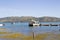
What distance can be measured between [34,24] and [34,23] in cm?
146

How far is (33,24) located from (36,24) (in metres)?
2.07

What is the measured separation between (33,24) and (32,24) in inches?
57.8

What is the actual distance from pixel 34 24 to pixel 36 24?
151 cm

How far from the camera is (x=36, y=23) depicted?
11256 centimetres

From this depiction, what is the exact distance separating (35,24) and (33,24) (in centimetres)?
136

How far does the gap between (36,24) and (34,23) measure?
1.65m

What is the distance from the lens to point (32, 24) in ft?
367

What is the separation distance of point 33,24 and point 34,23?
4.56ft

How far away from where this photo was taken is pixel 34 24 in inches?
4336

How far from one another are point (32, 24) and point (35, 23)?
2.18 m

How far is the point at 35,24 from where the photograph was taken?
11044cm

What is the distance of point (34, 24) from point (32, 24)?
2.10m

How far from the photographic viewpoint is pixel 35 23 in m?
112

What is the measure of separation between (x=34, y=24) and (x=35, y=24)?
0.76 m
